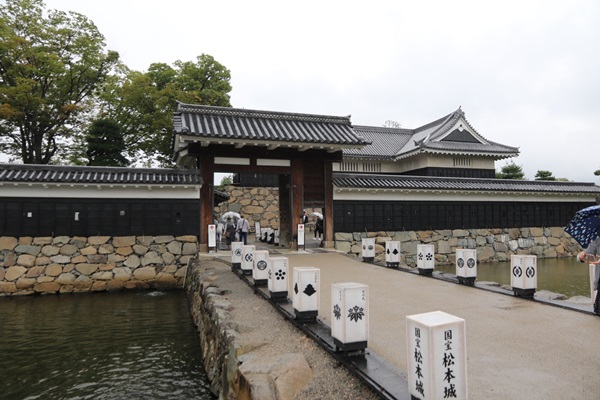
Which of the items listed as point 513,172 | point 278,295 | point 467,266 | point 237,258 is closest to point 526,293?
point 467,266

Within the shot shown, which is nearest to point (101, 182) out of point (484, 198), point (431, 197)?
point (431, 197)

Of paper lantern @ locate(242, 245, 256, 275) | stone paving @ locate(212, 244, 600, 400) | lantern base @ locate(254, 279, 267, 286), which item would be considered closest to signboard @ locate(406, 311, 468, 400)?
stone paving @ locate(212, 244, 600, 400)

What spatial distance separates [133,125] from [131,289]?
1549cm

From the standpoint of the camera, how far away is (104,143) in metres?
23.2

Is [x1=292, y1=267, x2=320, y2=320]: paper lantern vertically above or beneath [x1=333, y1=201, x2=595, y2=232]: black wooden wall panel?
beneath

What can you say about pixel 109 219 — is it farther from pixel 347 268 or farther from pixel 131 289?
pixel 347 268

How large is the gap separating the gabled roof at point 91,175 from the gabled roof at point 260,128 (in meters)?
1.47

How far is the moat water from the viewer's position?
5930 mm

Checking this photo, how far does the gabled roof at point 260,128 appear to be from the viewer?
14.4 metres

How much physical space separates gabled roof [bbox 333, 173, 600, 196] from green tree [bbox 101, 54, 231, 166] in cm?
1421

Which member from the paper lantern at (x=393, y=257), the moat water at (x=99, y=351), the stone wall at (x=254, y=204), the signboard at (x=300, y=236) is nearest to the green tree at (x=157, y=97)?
the stone wall at (x=254, y=204)

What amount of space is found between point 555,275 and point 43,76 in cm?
2826

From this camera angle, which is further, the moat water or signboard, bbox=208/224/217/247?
signboard, bbox=208/224/217/247

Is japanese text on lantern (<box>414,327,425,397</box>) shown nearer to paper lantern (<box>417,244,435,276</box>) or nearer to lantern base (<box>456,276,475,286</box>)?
lantern base (<box>456,276,475,286</box>)
